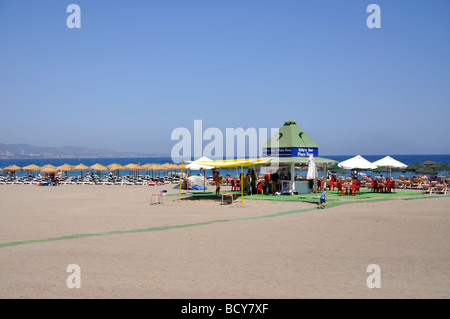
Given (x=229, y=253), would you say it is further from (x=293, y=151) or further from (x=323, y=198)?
(x=293, y=151)

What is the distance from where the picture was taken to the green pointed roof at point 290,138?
21.1 m

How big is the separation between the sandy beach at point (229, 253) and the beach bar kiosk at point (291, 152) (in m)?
6.09

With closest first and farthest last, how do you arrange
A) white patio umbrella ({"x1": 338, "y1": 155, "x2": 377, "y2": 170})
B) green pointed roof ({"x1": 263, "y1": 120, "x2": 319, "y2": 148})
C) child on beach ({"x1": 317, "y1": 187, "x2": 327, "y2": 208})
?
child on beach ({"x1": 317, "y1": 187, "x2": 327, "y2": 208}), green pointed roof ({"x1": 263, "y1": 120, "x2": 319, "y2": 148}), white patio umbrella ({"x1": 338, "y1": 155, "x2": 377, "y2": 170})

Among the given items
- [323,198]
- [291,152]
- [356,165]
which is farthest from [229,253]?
[356,165]

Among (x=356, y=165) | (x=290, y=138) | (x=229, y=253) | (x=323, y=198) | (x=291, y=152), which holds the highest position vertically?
(x=290, y=138)

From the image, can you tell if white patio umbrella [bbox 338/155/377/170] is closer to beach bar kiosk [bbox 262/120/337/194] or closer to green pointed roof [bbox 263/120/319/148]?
beach bar kiosk [bbox 262/120/337/194]

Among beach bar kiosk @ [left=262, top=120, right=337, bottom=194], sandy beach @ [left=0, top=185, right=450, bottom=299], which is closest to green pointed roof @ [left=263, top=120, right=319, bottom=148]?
beach bar kiosk @ [left=262, top=120, right=337, bottom=194]

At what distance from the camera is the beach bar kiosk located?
20.3 metres

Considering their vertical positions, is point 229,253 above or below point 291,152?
below

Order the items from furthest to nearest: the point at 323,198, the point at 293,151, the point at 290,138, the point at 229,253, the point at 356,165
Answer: the point at 356,165, the point at 290,138, the point at 293,151, the point at 323,198, the point at 229,253

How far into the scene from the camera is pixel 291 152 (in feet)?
68.2

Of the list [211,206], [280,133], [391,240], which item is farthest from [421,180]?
[391,240]

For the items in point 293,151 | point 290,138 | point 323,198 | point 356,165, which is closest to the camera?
point 323,198

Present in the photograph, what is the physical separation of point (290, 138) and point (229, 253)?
14126 millimetres
